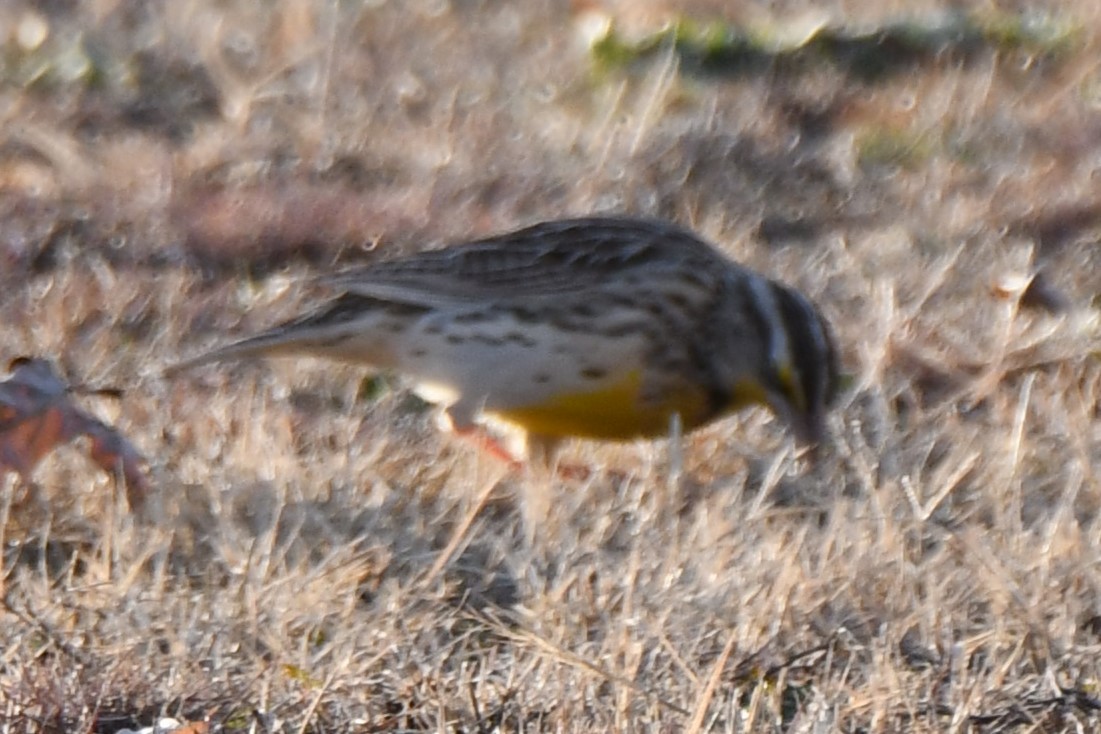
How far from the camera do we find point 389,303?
Answer: 7184 millimetres

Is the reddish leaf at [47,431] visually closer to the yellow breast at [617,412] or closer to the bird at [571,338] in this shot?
the bird at [571,338]

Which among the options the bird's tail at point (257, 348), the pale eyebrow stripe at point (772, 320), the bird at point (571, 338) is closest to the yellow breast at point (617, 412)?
the bird at point (571, 338)

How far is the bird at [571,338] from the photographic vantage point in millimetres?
6906

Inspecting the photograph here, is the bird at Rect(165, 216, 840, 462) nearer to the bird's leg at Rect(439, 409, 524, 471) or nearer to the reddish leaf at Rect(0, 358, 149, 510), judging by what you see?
the bird's leg at Rect(439, 409, 524, 471)

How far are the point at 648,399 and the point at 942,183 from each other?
284 cm

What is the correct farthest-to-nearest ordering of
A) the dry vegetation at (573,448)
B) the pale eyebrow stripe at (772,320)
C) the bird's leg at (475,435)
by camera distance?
the bird's leg at (475,435) < the pale eyebrow stripe at (772,320) < the dry vegetation at (573,448)

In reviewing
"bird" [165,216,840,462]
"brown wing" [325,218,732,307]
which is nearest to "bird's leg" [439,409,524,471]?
"bird" [165,216,840,462]

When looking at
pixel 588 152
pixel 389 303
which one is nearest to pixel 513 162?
pixel 588 152

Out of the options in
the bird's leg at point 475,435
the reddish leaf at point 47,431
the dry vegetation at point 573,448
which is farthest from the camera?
the bird's leg at point 475,435

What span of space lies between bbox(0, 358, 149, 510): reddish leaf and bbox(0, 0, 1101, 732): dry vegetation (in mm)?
76

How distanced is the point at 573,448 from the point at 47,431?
5.58ft

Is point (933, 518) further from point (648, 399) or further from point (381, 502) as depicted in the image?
point (381, 502)

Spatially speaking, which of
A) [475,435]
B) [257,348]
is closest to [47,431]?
[257,348]

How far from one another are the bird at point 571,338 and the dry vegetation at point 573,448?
0.57 feet
